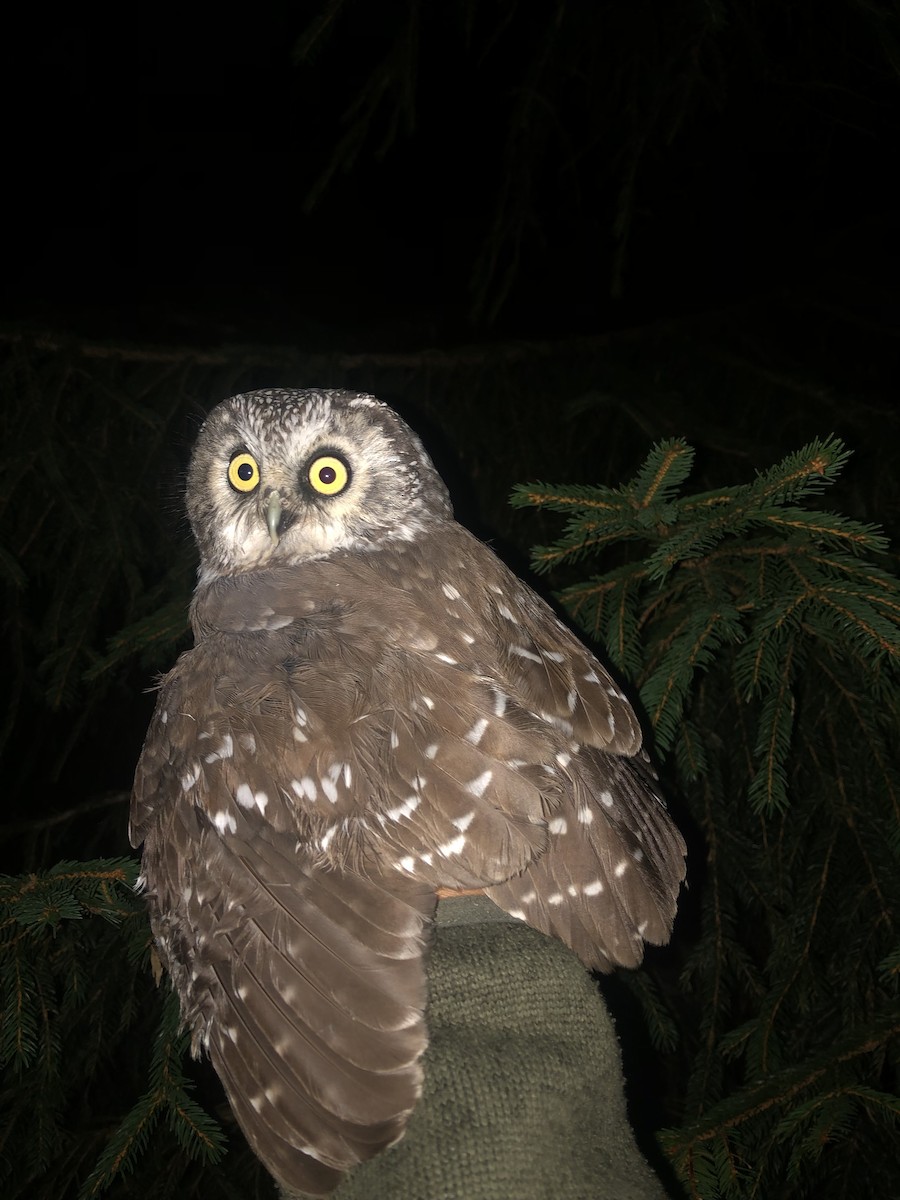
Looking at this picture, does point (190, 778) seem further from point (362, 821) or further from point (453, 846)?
point (453, 846)

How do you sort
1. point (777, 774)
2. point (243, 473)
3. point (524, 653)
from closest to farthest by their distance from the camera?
point (524, 653)
point (777, 774)
point (243, 473)

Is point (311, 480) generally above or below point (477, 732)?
above

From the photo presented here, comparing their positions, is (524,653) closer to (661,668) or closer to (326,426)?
(661,668)

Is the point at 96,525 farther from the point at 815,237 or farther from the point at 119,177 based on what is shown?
the point at 815,237

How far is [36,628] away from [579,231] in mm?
3136

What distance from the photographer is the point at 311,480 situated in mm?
1995

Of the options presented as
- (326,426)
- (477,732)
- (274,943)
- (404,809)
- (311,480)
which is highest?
(326,426)

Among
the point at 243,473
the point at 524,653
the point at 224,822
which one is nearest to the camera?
the point at 224,822

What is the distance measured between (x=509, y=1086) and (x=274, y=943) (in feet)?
1.51

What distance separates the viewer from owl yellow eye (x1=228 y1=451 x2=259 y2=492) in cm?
204

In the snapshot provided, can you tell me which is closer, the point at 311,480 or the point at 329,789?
the point at 329,789

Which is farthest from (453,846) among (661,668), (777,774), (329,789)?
(777,774)

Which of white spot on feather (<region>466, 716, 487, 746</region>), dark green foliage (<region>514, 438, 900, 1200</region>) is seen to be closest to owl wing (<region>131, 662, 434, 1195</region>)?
white spot on feather (<region>466, 716, 487, 746</region>)

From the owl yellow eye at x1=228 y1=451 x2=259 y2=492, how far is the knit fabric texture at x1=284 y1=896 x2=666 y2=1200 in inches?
46.9
